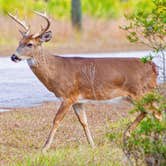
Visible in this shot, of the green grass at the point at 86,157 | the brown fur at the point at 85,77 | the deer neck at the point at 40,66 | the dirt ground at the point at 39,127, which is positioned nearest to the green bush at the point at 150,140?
the green grass at the point at 86,157

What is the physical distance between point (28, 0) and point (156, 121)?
31728 millimetres

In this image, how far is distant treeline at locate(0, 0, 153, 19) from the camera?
34.8m

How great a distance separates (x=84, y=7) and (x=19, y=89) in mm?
17687

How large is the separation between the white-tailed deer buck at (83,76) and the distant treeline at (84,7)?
66.5ft

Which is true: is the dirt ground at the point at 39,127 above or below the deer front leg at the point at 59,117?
below

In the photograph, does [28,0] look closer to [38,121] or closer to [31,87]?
[31,87]

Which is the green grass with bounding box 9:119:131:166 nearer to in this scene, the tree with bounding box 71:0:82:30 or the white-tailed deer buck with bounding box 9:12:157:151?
the white-tailed deer buck with bounding box 9:12:157:151

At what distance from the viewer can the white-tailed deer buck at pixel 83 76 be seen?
1322 centimetres

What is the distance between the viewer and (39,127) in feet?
46.1

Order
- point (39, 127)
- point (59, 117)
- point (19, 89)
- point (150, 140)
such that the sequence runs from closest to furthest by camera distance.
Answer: point (150, 140)
point (59, 117)
point (39, 127)
point (19, 89)

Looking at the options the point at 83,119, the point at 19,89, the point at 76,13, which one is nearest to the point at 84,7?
the point at 76,13

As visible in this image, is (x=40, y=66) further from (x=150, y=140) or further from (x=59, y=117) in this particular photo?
(x=150, y=140)

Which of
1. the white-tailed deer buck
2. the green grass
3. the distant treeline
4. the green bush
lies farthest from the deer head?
the distant treeline

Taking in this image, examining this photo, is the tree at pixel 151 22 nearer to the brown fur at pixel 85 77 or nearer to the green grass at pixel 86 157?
the green grass at pixel 86 157
